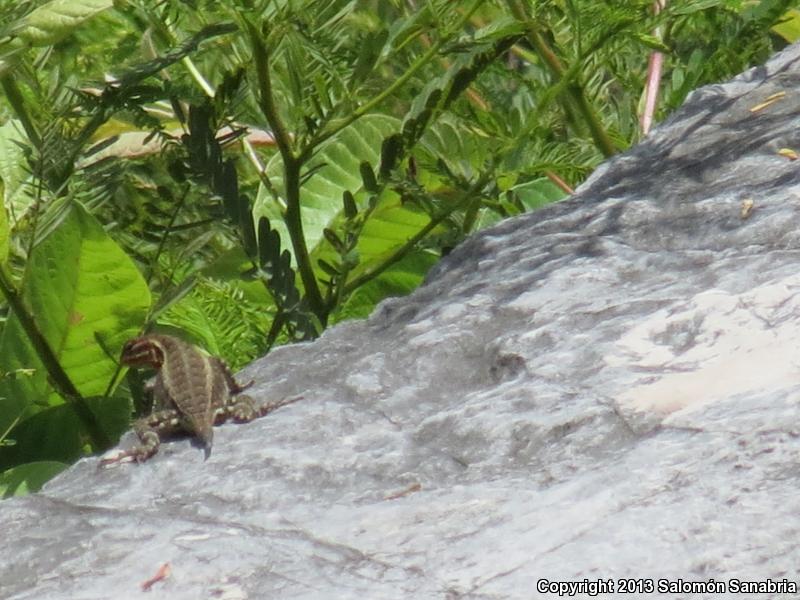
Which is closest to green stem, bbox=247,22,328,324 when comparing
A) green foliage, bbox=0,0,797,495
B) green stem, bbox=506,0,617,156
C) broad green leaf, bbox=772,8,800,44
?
green foliage, bbox=0,0,797,495

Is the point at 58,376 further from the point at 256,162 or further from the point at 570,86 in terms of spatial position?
the point at 570,86

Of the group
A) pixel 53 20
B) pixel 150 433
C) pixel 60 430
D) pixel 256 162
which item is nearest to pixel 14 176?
pixel 256 162

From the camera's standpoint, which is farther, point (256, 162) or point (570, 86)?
point (256, 162)

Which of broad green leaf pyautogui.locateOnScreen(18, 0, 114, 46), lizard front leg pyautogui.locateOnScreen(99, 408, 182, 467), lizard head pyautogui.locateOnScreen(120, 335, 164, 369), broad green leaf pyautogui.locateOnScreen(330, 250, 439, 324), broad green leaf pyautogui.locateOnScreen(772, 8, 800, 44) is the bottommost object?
broad green leaf pyautogui.locateOnScreen(330, 250, 439, 324)

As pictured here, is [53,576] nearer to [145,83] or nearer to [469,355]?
[469,355]

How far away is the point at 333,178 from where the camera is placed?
3889 mm

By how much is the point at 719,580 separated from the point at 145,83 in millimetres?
2009

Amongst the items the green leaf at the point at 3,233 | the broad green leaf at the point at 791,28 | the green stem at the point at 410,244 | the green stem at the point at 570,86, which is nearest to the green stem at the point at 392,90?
the green stem at the point at 570,86

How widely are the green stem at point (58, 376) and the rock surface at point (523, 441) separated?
1.91 ft

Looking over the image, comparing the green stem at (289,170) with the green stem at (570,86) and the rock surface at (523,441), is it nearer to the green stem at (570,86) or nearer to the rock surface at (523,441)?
the rock surface at (523,441)

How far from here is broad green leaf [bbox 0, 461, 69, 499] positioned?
3.09 meters

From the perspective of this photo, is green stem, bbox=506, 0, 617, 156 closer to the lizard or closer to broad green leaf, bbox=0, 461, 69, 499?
the lizard

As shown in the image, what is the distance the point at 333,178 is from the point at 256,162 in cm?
24

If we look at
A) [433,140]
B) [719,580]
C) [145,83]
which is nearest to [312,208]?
[433,140]
